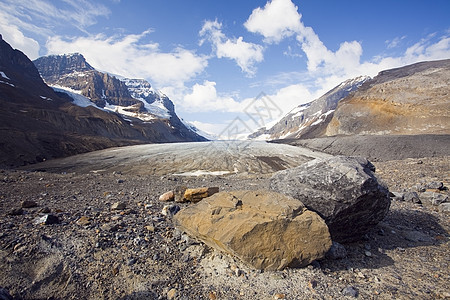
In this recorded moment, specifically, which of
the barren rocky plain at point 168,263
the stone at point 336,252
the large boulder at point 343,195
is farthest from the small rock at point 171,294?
the large boulder at point 343,195

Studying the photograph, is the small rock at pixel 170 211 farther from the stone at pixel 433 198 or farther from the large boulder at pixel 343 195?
the stone at pixel 433 198

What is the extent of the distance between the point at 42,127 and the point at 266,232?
2109 inches

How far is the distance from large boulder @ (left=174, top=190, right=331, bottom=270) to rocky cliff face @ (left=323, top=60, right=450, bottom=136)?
41.7m

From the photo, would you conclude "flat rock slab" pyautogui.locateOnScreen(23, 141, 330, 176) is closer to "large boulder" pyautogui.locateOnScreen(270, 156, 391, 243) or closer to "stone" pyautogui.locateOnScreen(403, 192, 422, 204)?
"stone" pyautogui.locateOnScreen(403, 192, 422, 204)

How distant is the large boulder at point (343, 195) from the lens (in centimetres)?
388

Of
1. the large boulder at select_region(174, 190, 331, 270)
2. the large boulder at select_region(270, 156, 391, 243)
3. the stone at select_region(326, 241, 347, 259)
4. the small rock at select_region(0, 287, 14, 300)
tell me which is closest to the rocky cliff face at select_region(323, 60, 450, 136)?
the large boulder at select_region(270, 156, 391, 243)

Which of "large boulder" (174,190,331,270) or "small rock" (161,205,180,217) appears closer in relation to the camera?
"large boulder" (174,190,331,270)

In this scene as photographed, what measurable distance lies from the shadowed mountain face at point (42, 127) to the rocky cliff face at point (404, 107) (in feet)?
160

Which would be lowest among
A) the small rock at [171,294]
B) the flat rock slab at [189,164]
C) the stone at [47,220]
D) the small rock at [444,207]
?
the flat rock slab at [189,164]

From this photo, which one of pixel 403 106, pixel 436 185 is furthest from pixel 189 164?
pixel 403 106

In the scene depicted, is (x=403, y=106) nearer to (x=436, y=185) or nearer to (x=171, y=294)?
(x=436, y=185)

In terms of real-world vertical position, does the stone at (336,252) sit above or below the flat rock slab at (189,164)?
above

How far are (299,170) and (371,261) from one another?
1985 mm

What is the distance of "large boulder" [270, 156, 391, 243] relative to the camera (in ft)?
12.7
